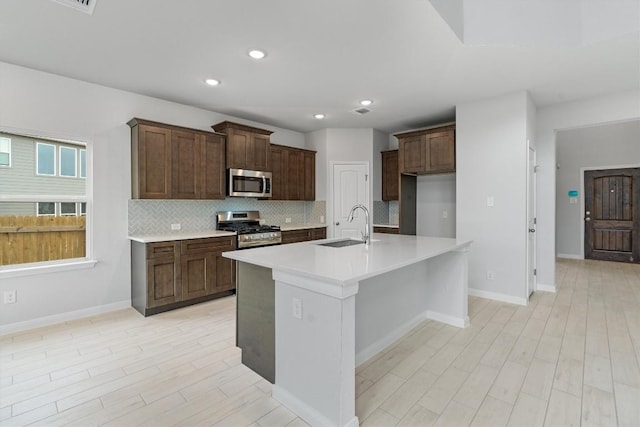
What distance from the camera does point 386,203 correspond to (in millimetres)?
6293

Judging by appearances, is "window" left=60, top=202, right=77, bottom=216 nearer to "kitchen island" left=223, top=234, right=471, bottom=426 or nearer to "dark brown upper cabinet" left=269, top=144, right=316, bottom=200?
"kitchen island" left=223, top=234, right=471, bottom=426

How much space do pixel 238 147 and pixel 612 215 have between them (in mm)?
7756

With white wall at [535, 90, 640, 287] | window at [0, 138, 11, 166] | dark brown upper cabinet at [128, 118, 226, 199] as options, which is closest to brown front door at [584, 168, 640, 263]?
white wall at [535, 90, 640, 287]

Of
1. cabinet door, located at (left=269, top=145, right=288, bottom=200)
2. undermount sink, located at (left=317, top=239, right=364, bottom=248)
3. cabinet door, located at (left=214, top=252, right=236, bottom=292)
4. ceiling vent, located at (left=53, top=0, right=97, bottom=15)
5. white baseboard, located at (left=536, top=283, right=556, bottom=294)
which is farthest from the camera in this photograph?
cabinet door, located at (left=269, top=145, right=288, bottom=200)

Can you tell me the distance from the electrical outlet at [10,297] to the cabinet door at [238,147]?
8.70 feet

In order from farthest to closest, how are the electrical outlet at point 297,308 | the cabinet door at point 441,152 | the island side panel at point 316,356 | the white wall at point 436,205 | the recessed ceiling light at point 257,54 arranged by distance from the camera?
the white wall at point 436,205, the cabinet door at point 441,152, the recessed ceiling light at point 257,54, the electrical outlet at point 297,308, the island side panel at point 316,356

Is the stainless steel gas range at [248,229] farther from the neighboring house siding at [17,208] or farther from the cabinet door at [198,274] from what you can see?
the neighboring house siding at [17,208]

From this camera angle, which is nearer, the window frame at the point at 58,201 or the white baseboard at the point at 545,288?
the window frame at the point at 58,201

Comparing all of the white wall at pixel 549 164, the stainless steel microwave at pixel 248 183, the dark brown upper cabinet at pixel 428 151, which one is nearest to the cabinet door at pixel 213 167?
the stainless steel microwave at pixel 248 183

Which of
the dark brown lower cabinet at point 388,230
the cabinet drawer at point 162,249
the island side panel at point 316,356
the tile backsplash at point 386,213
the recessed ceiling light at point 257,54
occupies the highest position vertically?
the recessed ceiling light at point 257,54

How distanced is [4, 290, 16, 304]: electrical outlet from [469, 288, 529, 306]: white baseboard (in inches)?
208

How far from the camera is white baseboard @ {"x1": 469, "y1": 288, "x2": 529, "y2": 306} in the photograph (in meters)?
3.98

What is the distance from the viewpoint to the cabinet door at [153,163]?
3.74 m

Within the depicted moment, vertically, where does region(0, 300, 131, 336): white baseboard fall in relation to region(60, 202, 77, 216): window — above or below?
below
